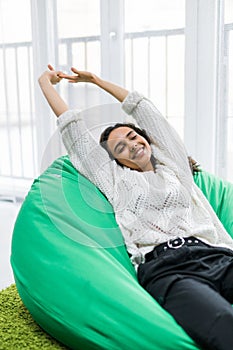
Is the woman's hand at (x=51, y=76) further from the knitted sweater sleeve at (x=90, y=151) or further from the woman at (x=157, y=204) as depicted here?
the knitted sweater sleeve at (x=90, y=151)

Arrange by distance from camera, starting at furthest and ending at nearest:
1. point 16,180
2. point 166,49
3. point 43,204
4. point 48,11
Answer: point 16,180 < point 48,11 < point 166,49 < point 43,204

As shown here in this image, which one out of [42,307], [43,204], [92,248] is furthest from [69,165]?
[42,307]

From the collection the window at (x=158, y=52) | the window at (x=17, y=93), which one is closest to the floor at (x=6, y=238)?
the window at (x=17, y=93)

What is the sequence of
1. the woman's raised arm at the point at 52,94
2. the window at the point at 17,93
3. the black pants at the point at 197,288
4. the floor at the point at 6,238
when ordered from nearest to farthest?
the black pants at the point at 197,288
the woman's raised arm at the point at 52,94
the floor at the point at 6,238
the window at the point at 17,93

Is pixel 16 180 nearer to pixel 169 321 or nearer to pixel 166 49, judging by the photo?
pixel 166 49

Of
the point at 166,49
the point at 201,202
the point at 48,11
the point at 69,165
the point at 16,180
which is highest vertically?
the point at 48,11

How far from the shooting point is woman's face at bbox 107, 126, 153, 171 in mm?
1741

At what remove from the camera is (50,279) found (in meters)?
1.44

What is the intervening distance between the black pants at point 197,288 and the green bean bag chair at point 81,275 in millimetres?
38

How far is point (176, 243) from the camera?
1.57 meters

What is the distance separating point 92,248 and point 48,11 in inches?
80.2

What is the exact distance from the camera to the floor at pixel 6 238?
7.83ft

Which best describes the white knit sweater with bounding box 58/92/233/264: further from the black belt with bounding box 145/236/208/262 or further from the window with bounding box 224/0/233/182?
the window with bounding box 224/0/233/182

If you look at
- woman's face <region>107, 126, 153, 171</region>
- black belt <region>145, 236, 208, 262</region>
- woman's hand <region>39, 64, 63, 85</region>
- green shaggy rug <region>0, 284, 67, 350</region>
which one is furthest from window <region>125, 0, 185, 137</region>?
green shaggy rug <region>0, 284, 67, 350</region>
